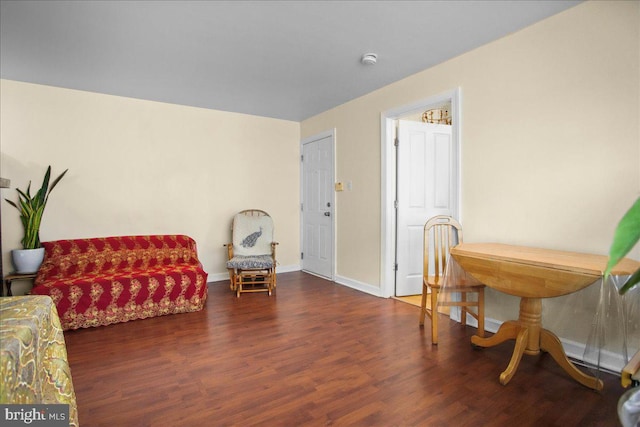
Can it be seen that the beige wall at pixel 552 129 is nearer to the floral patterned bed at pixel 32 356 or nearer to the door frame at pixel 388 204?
the door frame at pixel 388 204

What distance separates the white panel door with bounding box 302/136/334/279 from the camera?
4473mm

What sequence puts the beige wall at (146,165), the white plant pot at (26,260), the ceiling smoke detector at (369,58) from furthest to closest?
the beige wall at (146,165), the white plant pot at (26,260), the ceiling smoke detector at (369,58)

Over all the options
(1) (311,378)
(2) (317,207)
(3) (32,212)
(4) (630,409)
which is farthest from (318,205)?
(4) (630,409)

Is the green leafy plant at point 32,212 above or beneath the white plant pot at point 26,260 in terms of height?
above

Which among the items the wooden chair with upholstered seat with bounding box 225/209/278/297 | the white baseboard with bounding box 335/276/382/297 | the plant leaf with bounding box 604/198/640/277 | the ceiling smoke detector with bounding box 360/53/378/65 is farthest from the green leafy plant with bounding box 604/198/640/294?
the wooden chair with upholstered seat with bounding box 225/209/278/297

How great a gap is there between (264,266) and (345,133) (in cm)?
199

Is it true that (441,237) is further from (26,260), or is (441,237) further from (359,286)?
(26,260)

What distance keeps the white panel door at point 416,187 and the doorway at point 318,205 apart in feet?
3.60

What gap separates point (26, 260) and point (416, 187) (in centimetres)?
411

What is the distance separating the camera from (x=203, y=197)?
14.3 ft

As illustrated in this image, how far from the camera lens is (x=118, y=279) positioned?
9.66 feet

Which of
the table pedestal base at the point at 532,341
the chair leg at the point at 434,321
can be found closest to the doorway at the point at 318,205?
the chair leg at the point at 434,321

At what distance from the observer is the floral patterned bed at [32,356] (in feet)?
Answer: 2.40

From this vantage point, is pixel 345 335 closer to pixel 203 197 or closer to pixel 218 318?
pixel 218 318
